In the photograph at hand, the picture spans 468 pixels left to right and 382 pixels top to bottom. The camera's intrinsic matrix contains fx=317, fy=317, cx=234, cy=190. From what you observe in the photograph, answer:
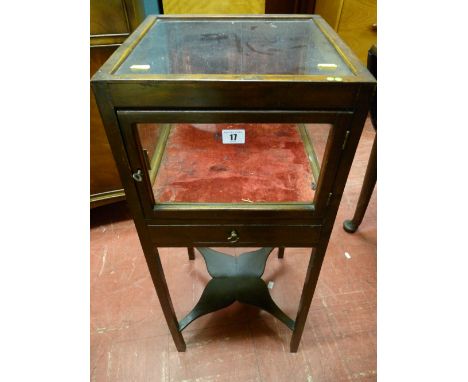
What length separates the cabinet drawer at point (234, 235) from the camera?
73 centimetres

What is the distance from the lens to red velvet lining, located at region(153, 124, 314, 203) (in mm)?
746

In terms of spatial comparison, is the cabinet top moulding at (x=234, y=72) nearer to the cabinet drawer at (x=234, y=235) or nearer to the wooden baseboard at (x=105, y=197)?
Answer: the cabinet drawer at (x=234, y=235)

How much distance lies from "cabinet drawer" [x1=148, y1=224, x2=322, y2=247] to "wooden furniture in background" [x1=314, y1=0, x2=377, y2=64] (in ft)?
5.97

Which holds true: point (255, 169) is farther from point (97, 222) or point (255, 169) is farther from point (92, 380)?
point (97, 222)

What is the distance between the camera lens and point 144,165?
2.05 feet

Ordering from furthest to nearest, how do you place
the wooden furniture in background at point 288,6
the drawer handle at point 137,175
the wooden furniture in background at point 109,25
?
the wooden furniture in background at point 288,6 → the wooden furniture in background at point 109,25 → the drawer handle at point 137,175

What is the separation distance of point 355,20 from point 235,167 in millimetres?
1811

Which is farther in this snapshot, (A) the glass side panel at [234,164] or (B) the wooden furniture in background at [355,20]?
(B) the wooden furniture in background at [355,20]

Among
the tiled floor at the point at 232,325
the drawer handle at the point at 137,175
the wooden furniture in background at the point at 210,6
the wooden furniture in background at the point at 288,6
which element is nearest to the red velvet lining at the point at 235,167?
the drawer handle at the point at 137,175

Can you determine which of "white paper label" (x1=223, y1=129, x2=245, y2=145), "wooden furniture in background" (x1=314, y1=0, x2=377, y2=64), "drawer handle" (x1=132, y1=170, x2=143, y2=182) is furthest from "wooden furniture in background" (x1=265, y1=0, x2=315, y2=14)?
"drawer handle" (x1=132, y1=170, x2=143, y2=182)

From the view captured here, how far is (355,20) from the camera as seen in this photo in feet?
6.76

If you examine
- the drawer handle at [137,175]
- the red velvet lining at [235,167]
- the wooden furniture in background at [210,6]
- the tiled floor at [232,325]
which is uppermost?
the wooden furniture in background at [210,6]

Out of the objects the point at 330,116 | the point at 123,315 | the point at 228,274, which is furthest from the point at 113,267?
the point at 330,116

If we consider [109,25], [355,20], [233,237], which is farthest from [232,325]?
[355,20]
